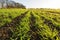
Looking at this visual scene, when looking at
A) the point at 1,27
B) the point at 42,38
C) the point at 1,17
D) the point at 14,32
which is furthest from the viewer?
the point at 1,17

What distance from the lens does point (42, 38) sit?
693 inches

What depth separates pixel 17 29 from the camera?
19688 mm

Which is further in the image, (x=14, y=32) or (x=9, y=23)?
(x=9, y=23)

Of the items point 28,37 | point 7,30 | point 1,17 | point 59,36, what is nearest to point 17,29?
point 7,30

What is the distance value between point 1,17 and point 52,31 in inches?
306

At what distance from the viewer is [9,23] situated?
72.5 feet

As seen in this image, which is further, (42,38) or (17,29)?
(17,29)

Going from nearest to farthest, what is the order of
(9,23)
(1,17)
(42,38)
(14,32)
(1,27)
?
(42,38) → (14,32) → (1,27) → (9,23) → (1,17)

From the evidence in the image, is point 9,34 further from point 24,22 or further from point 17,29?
point 24,22

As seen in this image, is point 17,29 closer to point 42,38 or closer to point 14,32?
point 14,32

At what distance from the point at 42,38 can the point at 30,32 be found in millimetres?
1806

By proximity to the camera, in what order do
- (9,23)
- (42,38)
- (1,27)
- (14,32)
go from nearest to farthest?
(42,38) < (14,32) < (1,27) < (9,23)

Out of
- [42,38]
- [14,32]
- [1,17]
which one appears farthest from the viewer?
[1,17]

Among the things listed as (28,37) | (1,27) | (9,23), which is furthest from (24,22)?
(28,37)
